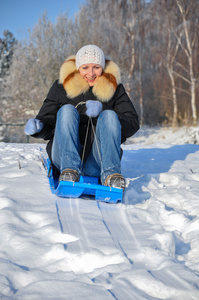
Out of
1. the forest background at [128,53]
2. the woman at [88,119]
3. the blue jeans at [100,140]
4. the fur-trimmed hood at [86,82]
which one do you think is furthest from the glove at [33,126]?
the forest background at [128,53]

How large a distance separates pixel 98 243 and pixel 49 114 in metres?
1.24

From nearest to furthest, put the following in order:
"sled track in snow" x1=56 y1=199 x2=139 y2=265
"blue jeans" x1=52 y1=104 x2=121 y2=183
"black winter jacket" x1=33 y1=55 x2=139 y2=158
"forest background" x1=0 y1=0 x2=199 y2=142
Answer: "sled track in snow" x1=56 y1=199 x2=139 y2=265 < "blue jeans" x1=52 y1=104 x2=121 y2=183 < "black winter jacket" x1=33 y1=55 x2=139 y2=158 < "forest background" x1=0 y1=0 x2=199 y2=142

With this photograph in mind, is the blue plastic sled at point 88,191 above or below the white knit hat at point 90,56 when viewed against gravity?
below

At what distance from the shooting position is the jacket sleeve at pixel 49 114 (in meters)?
2.21

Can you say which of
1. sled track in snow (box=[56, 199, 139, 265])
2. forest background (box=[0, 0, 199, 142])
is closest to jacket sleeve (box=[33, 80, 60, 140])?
sled track in snow (box=[56, 199, 139, 265])

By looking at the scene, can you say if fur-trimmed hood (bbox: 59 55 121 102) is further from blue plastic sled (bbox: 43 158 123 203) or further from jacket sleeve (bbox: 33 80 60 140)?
blue plastic sled (bbox: 43 158 123 203)

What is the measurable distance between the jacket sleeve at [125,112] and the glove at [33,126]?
0.51 metres

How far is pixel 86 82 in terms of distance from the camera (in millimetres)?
2275

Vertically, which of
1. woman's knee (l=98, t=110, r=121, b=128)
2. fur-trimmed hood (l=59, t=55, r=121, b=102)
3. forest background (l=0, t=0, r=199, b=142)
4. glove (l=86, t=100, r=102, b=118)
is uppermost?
forest background (l=0, t=0, r=199, b=142)

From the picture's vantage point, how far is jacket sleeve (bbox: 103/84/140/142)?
212 centimetres

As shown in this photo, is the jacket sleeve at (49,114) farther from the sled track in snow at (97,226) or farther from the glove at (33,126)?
the sled track in snow at (97,226)

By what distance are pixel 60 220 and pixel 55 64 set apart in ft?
40.7

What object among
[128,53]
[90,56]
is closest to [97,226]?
A: [90,56]

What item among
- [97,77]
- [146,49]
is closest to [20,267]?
[97,77]
